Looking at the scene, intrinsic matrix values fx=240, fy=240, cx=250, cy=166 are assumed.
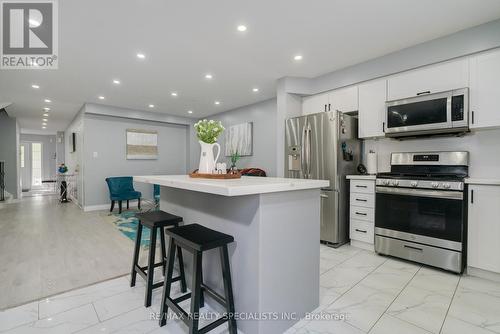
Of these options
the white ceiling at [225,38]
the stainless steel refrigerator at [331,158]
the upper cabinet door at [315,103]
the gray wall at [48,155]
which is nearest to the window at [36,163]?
the gray wall at [48,155]

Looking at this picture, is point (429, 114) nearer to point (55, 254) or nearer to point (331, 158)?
point (331, 158)

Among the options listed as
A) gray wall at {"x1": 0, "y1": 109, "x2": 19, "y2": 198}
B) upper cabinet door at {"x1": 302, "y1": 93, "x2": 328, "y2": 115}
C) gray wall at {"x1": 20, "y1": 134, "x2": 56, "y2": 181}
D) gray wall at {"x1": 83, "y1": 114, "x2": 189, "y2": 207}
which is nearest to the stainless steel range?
upper cabinet door at {"x1": 302, "y1": 93, "x2": 328, "y2": 115}

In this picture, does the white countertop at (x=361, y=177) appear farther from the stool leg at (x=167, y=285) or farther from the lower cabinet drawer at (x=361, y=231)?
the stool leg at (x=167, y=285)

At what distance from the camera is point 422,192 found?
2.62 metres

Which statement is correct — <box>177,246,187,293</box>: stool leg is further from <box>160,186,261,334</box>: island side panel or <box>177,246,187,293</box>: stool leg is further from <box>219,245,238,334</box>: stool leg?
<box>219,245,238,334</box>: stool leg

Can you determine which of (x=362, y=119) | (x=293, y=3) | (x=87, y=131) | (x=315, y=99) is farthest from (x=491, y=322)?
(x=87, y=131)

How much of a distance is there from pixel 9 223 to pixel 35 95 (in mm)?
2592

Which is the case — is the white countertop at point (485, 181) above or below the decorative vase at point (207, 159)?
below

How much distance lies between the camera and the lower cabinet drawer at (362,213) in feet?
10.1

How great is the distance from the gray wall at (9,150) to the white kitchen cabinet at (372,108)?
930 cm

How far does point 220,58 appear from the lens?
325 centimetres

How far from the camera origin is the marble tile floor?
1.62 metres

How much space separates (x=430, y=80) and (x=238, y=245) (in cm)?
293

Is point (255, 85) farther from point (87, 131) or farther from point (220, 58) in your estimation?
point (87, 131)
